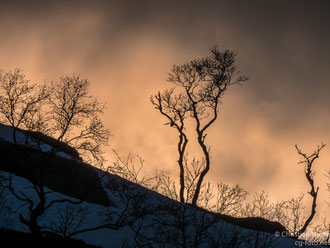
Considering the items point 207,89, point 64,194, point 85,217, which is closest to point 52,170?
point 64,194

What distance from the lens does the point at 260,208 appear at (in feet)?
85.5

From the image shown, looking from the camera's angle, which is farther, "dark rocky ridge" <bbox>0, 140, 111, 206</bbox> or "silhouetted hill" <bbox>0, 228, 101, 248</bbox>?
"dark rocky ridge" <bbox>0, 140, 111, 206</bbox>

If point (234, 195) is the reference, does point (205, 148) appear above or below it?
above

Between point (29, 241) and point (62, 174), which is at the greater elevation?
point (62, 174)

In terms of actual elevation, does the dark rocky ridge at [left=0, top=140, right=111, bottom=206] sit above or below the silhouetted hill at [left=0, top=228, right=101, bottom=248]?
above

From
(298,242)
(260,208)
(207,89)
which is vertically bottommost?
(298,242)

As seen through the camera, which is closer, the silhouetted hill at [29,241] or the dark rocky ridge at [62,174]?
the silhouetted hill at [29,241]

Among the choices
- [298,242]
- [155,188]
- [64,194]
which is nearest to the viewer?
[155,188]

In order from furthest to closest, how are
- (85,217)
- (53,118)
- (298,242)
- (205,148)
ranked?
1. (205,148)
2. (85,217)
3. (298,242)
4. (53,118)

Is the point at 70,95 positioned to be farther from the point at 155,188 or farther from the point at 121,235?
the point at 121,235

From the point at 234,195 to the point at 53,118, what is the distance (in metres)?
10.8

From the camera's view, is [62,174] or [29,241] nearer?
[29,241]

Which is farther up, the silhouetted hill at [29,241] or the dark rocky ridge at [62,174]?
the dark rocky ridge at [62,174]

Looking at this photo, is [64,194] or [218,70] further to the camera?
[218,70]
